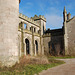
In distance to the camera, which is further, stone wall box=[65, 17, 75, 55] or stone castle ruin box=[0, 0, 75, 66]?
stone wall box=[65, 17, 75, 55]

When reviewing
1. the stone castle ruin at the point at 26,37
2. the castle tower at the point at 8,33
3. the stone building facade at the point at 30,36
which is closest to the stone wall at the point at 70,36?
the stone castle ruin at the point at 26,37

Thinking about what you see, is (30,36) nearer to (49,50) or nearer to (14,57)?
(49,50)

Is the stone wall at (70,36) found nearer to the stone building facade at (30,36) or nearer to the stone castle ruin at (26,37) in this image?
the stone castle ruin at (26,37)

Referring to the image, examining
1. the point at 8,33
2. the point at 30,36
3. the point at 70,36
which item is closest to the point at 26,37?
the point at 30,36

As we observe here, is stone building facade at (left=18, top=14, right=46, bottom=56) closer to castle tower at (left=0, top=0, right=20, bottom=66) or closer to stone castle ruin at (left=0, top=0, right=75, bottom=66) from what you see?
stone castle ruin at (left=0, top=0, right=75, bottom=66)

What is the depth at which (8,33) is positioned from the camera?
9.31 meters

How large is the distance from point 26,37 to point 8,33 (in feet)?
53.9

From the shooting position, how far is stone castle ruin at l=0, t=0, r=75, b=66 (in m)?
9.20

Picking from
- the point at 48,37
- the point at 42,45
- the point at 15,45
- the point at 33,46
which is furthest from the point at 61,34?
the point at 15,45

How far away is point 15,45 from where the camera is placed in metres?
9.72

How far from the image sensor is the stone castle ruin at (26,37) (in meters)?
9.20

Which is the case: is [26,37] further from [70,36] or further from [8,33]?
[8,33]

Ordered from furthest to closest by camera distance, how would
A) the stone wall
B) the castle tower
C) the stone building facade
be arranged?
the stone wall → the stone building facade → the castle tower

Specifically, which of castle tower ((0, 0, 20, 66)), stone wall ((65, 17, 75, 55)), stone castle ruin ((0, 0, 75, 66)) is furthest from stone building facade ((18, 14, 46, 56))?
castle tower ((0, 0, 20, 66))
